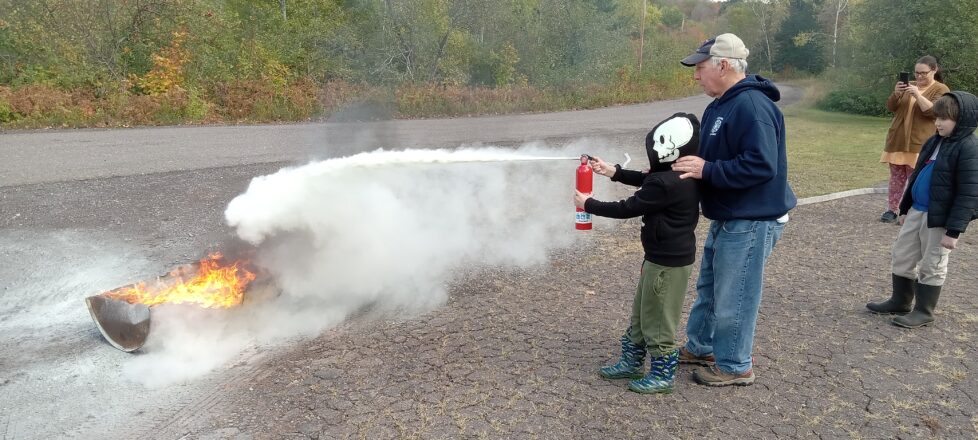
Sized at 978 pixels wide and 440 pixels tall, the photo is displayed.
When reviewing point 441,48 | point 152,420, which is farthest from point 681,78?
point 152,420

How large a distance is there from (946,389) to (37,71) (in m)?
22.4

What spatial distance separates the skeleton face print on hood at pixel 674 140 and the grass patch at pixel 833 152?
296 inches

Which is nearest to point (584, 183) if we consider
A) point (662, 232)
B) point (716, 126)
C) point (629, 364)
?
point (662, 232)

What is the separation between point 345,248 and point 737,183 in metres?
3.88

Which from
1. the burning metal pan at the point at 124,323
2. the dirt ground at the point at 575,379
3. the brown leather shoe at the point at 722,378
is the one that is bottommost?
the dirt ground at the point at 575,379

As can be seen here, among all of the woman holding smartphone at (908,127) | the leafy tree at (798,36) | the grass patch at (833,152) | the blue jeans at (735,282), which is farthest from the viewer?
the leafy tree at (798,36)

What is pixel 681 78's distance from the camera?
33.5 m

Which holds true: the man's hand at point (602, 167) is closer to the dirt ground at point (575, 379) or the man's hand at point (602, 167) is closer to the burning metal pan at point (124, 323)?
Result: the dirt ground at point (575, 379)

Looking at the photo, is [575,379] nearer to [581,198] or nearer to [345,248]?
[581,198]

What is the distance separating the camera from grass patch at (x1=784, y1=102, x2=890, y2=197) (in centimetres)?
1124

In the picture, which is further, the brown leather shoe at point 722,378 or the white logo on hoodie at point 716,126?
the brown leather shoe at point 722,378

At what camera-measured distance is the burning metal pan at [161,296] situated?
4.74 metres

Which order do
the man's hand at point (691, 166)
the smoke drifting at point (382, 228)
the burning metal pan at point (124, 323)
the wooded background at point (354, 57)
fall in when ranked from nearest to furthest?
1. the man's hand at point (691, 166)
2. the burning metal pan at point (124, 323)
3. the smoke drifting at point (382, 228)
4. the wooded background at point (354, 57)

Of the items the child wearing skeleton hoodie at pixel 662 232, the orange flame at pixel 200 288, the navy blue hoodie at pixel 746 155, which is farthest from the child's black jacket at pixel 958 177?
the orange flame at pixel 200 288
